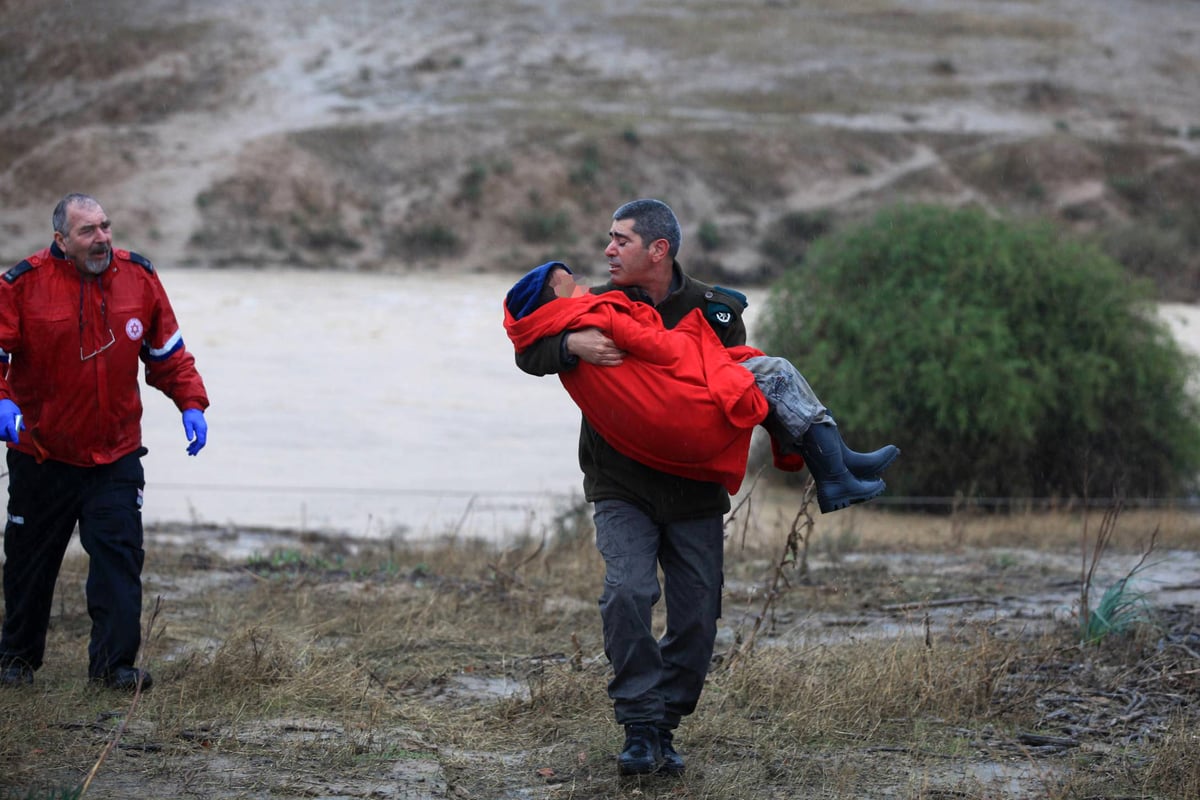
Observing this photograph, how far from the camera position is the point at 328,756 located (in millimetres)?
4465

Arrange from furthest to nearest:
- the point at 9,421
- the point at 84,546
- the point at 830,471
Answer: the point at 84,546 < the point at 9,421 < the point at 830,471

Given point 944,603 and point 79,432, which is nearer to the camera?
point 79,432

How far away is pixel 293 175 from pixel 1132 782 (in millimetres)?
33839

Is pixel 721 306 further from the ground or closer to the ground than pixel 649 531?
further from the ground

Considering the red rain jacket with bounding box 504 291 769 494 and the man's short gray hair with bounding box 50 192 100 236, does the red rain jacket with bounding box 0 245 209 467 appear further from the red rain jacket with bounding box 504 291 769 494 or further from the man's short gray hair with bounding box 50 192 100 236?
the red rain jacket with bounding box 504 291 769 494

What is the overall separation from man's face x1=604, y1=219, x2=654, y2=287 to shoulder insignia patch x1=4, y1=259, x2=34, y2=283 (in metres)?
2.24

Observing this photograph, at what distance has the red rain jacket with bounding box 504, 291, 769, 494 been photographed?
4.12m

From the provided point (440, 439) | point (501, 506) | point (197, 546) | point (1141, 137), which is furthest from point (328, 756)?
point (1141, 137)

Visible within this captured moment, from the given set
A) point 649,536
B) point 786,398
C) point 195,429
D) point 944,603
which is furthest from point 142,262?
point 944,603

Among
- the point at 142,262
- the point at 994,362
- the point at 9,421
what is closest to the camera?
the point at 9,421

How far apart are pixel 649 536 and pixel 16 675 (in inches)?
101

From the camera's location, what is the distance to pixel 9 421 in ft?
15.6

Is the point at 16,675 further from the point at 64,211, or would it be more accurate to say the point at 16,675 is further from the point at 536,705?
the point at 536,705

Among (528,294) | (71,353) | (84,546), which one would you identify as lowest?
(84,546)
